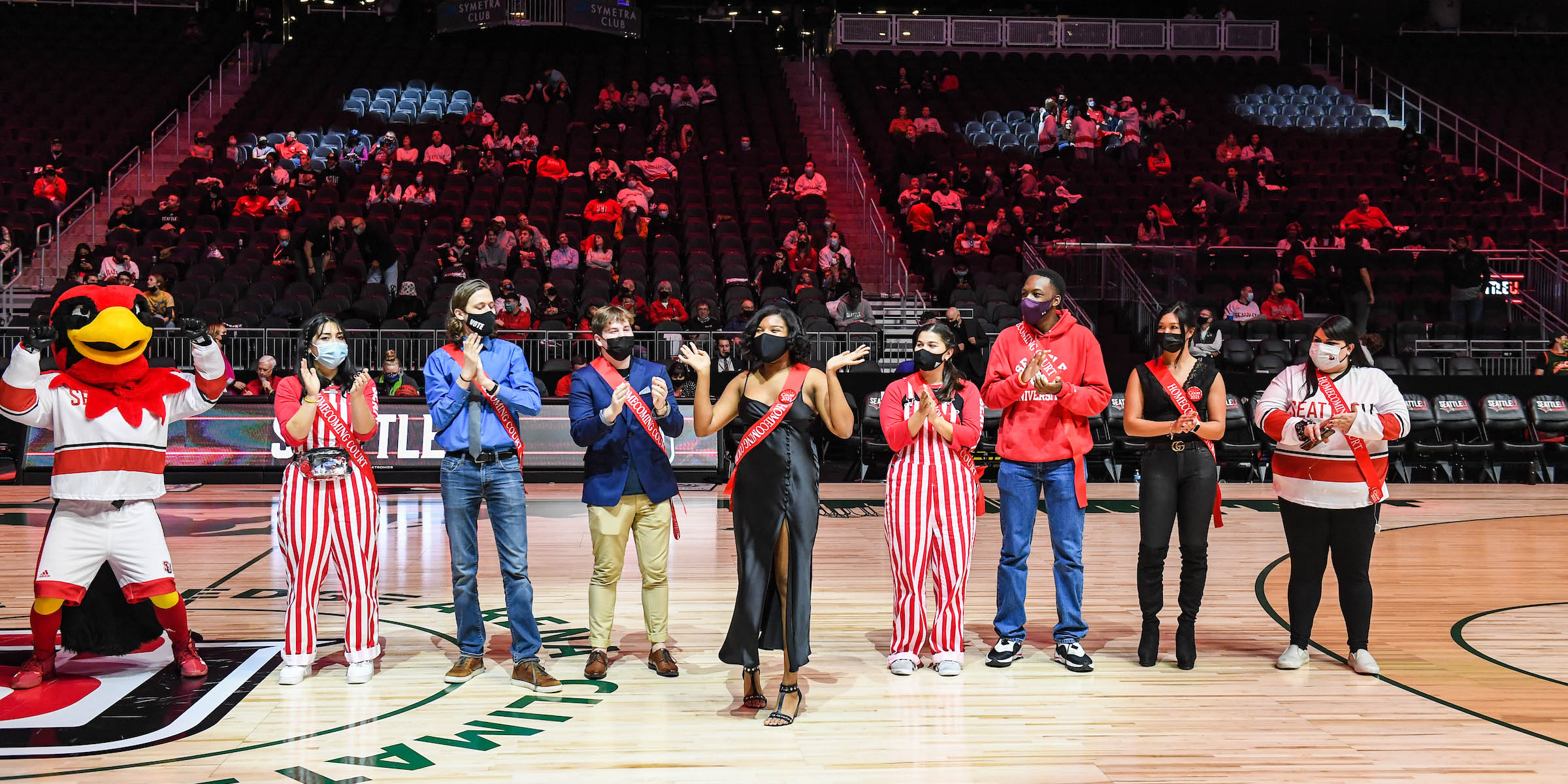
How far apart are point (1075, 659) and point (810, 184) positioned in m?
13.3

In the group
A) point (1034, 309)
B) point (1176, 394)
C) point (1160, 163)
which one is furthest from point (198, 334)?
point (1160, 163)

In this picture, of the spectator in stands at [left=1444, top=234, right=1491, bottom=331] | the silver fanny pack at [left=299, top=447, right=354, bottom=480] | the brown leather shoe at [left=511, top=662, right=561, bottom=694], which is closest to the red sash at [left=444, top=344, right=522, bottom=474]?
the silver fanny pack at [left=299, top=447, right=354, bottom=480]

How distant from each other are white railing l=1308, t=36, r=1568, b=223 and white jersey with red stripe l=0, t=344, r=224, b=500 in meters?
19.6

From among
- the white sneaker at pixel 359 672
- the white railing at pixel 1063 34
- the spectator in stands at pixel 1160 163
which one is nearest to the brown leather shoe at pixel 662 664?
the white sneaker at pixel 359 672

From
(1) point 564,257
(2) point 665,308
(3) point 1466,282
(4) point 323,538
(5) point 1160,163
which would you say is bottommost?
(4) point 323,538

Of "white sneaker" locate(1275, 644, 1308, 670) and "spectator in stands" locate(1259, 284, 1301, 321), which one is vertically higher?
"spectator in stands" locate(1259, 284, 1301, 321)

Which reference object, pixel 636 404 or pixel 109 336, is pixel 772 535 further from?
→ pixel 109 336

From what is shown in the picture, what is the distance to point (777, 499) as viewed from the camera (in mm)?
4723

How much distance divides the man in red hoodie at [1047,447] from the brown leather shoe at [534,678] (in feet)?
6.27

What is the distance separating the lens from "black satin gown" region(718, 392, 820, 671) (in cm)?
473

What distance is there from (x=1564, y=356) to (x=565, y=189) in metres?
12.4

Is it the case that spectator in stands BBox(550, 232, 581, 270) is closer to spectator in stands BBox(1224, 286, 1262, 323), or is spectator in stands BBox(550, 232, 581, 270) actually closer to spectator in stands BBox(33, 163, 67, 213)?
spectator in stands BBox(33, 163, 67, 213)

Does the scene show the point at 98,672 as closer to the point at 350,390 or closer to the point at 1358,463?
the point at 350,390

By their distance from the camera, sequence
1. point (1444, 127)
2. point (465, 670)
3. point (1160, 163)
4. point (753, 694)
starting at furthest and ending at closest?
point (1444, 127) → point (1160, 163) → point (465, 670) → point (753, 694)
